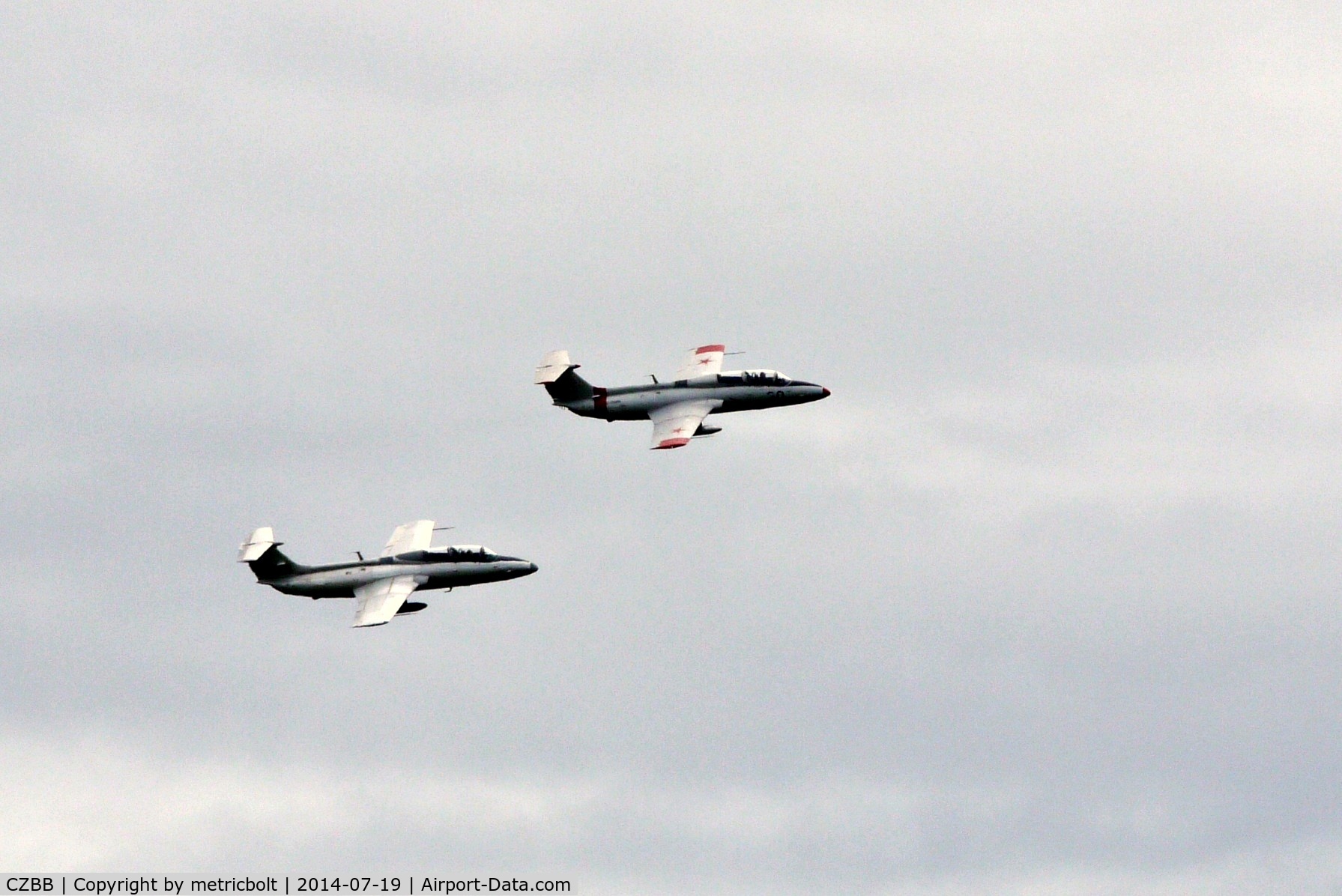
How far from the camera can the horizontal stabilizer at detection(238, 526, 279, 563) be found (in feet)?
452

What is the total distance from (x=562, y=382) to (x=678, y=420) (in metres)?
8.74

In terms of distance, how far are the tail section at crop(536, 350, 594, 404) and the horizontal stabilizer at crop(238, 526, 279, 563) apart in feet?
68.7

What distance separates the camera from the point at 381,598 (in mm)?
134000

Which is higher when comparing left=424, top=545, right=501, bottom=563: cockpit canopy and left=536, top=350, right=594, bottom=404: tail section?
left=536, top=350, right=594, bottom=404: tail section

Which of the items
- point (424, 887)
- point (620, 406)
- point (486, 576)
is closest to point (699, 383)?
point (620, 406)

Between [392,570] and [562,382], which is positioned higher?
[562,382]

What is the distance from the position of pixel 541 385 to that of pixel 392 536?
1630cm

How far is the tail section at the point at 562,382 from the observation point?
486 feet

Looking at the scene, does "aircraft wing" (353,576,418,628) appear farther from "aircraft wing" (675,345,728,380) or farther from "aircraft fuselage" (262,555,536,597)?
"aircraft wing" (675,345,728,380)

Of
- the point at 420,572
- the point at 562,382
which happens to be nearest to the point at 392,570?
the point at 420,572

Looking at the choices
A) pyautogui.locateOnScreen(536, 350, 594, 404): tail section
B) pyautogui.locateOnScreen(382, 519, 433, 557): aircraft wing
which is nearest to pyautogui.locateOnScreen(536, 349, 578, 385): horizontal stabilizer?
pyautogui.locateOnScreen(536, 350, 594, 404): tail section

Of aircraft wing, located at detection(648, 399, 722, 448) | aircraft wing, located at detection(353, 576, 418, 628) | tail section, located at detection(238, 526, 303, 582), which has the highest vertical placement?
aircraft wing, located at detection(648, 399, 722, 448)

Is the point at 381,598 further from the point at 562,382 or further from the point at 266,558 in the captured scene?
the point at 562,382

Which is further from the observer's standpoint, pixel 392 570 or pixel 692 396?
pixel 692 396
